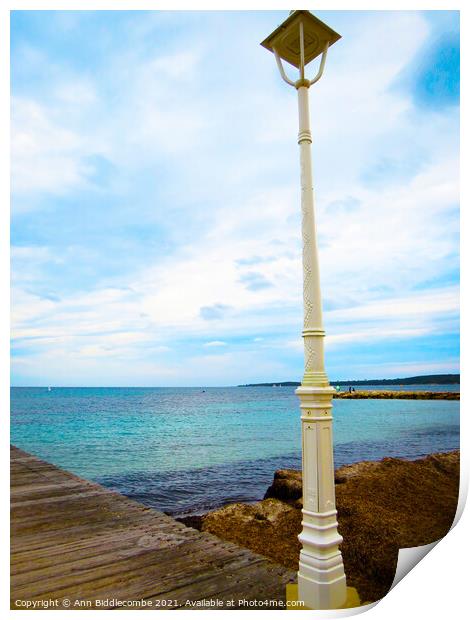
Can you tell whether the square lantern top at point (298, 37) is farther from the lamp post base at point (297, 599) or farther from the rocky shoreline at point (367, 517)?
the rocky shoreline at point (367, 517)

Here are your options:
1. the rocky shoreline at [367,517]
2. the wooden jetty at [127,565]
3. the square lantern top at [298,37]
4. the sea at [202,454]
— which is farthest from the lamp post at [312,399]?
the sea at [202,454]

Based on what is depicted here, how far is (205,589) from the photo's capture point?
2404mm

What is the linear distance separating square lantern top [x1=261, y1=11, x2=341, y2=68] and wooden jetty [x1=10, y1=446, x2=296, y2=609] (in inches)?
129

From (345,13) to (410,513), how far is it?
217 inches

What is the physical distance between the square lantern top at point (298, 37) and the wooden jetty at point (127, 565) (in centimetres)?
329

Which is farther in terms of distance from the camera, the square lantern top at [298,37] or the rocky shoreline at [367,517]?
the rocky shoreline at [367,517]

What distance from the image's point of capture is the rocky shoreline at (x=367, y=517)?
3.91 metres

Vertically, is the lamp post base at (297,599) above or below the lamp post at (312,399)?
below

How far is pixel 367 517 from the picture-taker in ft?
16.3

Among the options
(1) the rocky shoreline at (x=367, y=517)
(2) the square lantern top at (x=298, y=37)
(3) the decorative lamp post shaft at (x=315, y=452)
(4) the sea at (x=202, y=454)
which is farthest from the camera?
(4) the sea at (x=202, y=454)

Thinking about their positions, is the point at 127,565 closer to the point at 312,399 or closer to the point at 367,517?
the point at 312,399
